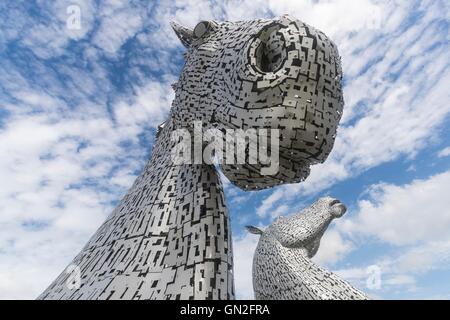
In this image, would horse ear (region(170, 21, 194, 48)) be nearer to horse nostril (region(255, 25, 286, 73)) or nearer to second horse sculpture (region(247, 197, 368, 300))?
horse nostril (region(255, 25, 286, 73))

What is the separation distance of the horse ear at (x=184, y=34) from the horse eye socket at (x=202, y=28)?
0.41 ft

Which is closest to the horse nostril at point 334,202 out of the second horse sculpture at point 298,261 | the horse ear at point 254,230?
the second horse sculpture at point 298,261

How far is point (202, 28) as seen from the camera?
275 centimetres

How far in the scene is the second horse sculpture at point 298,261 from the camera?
5815mm

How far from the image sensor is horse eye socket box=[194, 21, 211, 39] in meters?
2.74

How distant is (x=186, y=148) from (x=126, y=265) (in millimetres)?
821

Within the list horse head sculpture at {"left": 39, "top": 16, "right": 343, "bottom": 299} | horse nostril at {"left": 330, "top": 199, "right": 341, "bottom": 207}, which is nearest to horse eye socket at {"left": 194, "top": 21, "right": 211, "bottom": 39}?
horse head sculpture at {"left": 39, "top": 16, "right": 343, "bottom": 299}

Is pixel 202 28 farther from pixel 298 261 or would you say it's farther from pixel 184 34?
pixel 298 261

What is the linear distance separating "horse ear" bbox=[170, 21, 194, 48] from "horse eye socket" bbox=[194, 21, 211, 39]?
0.13m

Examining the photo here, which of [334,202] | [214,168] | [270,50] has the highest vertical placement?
[334,202]

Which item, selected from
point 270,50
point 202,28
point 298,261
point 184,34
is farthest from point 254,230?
point 270,50

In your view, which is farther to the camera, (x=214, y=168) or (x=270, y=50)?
(x=214, y=168)

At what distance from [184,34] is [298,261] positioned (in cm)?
454

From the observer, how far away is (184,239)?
2.21 m
